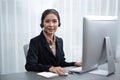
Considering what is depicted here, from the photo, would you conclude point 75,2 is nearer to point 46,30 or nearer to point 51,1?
point 51,1

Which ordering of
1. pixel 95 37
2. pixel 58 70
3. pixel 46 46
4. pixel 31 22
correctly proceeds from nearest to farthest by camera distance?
pixel 95 37
pixel 58 70
pixel 46 46
pixel 31 22

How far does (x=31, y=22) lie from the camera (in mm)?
3057

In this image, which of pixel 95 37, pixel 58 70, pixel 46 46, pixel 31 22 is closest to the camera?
pixel 95 37

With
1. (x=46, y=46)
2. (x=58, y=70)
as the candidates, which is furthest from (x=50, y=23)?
(x=58, y=70)

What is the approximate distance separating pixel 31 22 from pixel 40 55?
1.06 metres

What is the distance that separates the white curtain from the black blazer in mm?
988

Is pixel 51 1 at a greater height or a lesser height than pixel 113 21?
greater

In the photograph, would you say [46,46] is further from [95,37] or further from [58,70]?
[95,37]

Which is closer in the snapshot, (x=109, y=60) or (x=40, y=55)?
(x=109, y=60)

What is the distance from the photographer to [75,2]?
124 inches

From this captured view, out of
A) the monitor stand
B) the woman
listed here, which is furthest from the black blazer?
the monitor stand

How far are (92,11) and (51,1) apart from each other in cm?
63

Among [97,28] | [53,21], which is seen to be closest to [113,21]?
[97,28]

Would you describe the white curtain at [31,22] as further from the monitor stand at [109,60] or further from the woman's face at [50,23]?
the monitor stand at [109,60]
